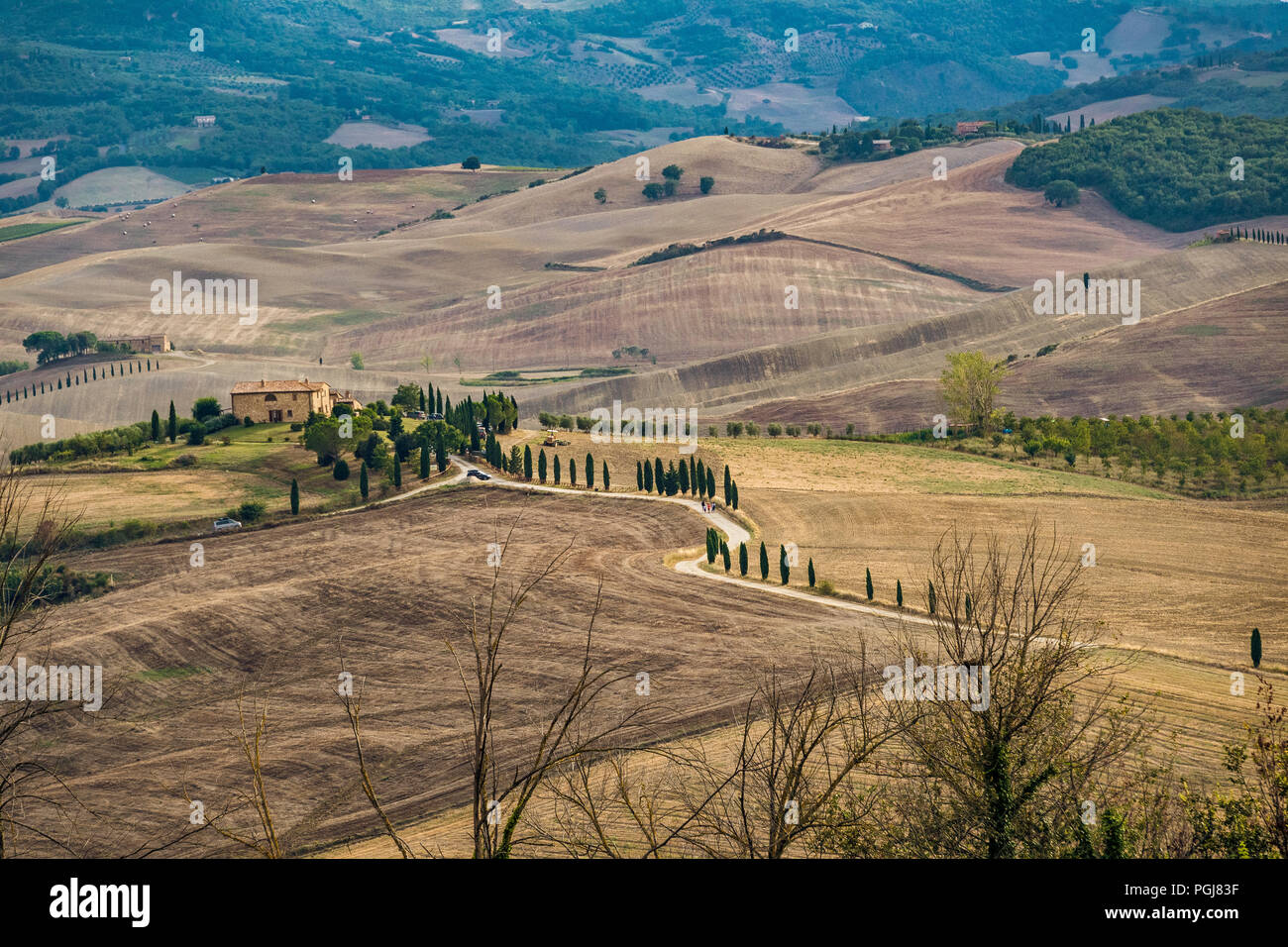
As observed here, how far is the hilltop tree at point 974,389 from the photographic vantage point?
11469 cm

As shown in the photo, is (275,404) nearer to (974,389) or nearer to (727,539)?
(727,539)

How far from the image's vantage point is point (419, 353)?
177 meters

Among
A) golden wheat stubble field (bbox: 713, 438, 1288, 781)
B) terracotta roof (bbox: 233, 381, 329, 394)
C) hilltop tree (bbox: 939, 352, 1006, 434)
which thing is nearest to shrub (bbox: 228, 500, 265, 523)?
terracotta roof (bbox: 233, 381, 329, 394)

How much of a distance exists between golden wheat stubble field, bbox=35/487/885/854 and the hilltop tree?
42.4 metres

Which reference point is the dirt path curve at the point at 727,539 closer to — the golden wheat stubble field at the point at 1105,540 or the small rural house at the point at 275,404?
the golden wheat stubble field at the point at 1105,540

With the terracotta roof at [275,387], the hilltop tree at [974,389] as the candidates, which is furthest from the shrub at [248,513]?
the hilltop tree at [974,389]

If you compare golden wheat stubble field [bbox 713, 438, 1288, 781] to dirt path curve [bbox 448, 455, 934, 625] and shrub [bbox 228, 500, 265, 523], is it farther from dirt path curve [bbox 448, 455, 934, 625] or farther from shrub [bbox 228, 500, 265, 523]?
shrub [bbox 228, 500, 265, 523]

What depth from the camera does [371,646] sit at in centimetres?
6281

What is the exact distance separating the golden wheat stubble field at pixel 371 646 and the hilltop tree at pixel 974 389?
4238 cm

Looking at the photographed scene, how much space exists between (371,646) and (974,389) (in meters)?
68.5

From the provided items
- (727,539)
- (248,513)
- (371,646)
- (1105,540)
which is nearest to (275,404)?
(248,513)

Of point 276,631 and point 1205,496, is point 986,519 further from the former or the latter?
point 276,631
